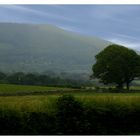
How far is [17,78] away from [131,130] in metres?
97.4

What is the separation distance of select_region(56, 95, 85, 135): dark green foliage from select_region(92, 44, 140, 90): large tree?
60617 mm

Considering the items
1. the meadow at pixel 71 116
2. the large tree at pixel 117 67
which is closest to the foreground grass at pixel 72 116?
the meadow at pixel 71 116

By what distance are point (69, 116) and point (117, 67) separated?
64.1m

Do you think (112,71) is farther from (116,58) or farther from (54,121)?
(54,121)

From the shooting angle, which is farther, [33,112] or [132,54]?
[132,54]

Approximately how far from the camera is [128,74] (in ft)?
279

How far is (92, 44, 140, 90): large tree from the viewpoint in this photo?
8256 centimetres

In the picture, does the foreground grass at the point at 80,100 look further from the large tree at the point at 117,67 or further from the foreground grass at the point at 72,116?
the large tree at the point at 117,67

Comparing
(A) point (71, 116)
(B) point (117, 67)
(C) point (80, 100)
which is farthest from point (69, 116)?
(B) point (117, 67)

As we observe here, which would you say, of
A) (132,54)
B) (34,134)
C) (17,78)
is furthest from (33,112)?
(17,78)

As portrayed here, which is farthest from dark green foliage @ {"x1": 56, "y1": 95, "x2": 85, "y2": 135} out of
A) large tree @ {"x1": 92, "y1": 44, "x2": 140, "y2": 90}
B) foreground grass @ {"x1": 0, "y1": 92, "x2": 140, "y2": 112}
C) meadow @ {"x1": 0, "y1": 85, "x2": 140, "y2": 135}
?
large tree @ {"x1": 92, "y1": 44, "x2": 140, "y2": 90}

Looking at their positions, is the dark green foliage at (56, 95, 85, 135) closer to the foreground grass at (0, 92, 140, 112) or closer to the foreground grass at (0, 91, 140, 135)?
the foreground grass at (0, 91, 140, 135)

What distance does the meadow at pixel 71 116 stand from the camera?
61.6 ft

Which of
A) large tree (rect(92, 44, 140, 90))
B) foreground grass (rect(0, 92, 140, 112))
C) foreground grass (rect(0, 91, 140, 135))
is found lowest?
foreground grass (rect(0, 91, 140, 135))
